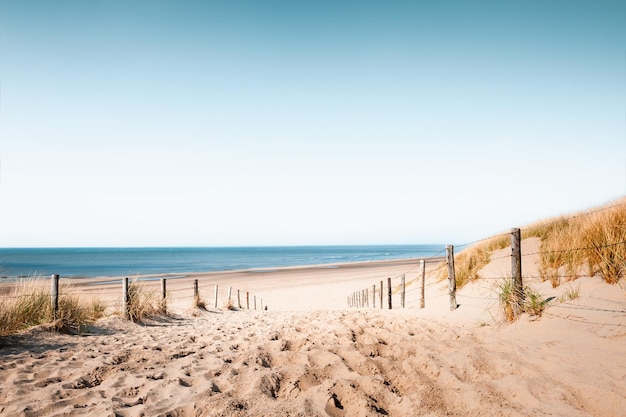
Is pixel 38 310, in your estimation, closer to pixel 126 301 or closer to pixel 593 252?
pixel 126 301

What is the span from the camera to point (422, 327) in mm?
6379

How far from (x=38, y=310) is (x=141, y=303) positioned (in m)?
2.49

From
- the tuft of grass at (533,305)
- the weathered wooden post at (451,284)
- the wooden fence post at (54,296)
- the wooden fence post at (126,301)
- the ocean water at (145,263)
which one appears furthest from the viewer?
the ocean water at (145,263)

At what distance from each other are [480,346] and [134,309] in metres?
8.01

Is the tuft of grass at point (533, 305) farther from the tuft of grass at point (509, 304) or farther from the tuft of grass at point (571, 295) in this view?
the tuft of grass at point (571, 295)

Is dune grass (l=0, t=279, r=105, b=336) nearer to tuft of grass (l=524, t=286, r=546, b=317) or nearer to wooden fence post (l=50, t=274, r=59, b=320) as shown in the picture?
wooden fence post (l=50, t=274, r=59, b=320)

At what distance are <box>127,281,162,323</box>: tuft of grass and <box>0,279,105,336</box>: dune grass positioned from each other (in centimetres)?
106

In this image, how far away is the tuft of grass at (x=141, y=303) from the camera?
29.5 feet

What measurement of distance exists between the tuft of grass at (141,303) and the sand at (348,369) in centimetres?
241

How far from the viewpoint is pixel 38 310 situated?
23.0ft

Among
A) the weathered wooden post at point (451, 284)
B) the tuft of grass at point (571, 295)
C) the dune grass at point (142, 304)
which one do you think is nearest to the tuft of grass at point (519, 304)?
the tuft of grass at point (571, 295)

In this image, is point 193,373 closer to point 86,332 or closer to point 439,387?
point 439,387

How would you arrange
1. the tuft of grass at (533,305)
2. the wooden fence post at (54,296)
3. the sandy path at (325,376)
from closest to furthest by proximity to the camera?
1. the sandy path at (325,376)
2. the tuft of grass at (533,305)
3. the wooden fence post at (54,296)

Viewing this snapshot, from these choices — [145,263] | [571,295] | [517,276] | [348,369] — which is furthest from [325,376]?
[145,263]
